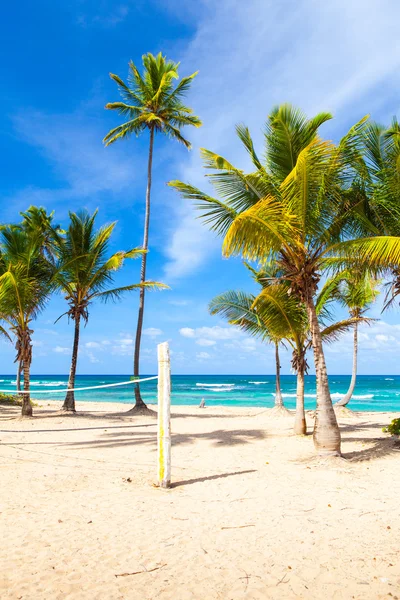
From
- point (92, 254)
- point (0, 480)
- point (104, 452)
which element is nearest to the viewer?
point (0, 480)

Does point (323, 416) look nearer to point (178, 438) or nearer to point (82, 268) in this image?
point (178, 438)

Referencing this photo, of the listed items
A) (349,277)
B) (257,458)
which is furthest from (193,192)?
(257,458)

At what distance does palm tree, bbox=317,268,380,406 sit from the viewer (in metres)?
10.5

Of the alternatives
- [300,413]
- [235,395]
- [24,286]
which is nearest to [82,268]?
[24,286]

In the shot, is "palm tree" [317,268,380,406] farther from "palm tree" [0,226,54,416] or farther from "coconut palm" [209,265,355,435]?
"palm tree" [0,226,54,416]

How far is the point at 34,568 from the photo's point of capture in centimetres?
340

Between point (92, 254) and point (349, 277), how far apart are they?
402 inches

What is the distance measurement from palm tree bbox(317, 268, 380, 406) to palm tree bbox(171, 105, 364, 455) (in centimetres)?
200

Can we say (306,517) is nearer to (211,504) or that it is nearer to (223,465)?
(211,504)

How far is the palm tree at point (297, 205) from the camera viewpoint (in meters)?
7.40

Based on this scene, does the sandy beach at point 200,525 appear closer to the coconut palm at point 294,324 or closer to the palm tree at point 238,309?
the coconut palm at point 294,324

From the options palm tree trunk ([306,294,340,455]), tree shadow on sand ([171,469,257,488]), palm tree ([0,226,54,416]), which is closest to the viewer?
tree shadow on sand ([171,469,257,488])

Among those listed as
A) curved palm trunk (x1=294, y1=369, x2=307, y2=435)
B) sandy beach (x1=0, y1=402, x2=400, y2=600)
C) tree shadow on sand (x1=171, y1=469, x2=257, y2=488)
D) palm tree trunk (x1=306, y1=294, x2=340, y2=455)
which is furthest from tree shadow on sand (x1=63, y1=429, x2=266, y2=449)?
palm tree trunk (x1=306, y1=294, x2=340, y2=455)

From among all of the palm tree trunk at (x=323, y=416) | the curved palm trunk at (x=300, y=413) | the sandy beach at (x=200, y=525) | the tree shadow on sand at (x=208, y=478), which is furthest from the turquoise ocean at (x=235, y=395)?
the palm tree trunk at (x=323, y=416)
